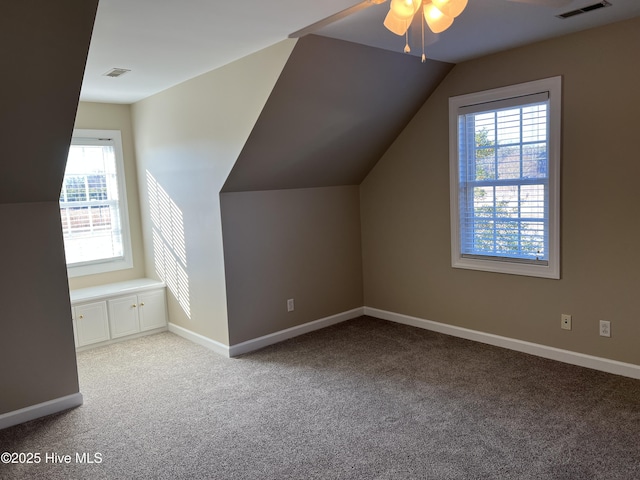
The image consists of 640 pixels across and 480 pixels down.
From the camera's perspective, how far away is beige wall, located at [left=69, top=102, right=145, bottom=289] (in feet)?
15.6

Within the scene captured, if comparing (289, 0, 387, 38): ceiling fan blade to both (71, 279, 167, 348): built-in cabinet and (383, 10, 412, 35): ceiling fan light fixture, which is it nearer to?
(383, 10, 412, 35): ceiling fan light fixture

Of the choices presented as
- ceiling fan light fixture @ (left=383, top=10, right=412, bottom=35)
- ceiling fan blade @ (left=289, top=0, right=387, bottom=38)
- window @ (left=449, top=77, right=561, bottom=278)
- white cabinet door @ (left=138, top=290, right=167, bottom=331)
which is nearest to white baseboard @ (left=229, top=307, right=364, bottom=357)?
white cabinet door @ (left=138, top=290, right=167, bottom=331)

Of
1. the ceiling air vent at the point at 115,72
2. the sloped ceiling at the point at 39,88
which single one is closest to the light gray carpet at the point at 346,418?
the sloped ceiling at the point at 39,88

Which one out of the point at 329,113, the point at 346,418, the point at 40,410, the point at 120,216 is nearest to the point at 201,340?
the point at 40,410

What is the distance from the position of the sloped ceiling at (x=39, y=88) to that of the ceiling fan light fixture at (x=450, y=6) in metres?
1.42

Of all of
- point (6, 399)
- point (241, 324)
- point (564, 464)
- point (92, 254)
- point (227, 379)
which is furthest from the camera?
point (92, 254)

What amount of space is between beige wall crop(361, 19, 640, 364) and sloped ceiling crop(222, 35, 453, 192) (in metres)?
0.28

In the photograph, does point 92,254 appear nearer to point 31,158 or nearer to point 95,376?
point 95,376

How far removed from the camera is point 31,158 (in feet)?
9.09

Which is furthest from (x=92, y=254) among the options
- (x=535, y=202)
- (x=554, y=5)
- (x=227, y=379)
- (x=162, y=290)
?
(x=554, y=5)

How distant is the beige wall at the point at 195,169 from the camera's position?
3.59 m

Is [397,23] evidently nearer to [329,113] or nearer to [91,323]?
[329,113]

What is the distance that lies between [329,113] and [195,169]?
125 cm

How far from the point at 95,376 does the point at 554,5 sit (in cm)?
403
